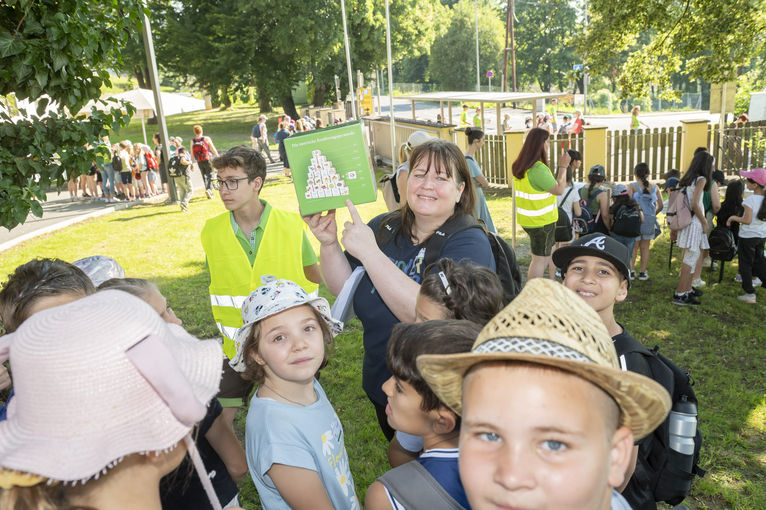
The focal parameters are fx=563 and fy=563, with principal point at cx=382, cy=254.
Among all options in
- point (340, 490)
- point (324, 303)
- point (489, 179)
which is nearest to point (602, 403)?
point (340, 490)

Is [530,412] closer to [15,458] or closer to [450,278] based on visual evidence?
[15,458]

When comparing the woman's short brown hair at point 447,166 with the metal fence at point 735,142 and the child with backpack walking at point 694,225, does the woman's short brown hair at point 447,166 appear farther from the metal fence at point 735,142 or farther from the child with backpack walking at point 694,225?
the metal fence at point 735,142

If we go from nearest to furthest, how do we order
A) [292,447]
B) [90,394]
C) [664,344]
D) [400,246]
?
[90,394], [292,447], [400,246], [664,344]

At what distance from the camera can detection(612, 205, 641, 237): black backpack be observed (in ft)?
23.1

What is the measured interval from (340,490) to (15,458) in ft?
4.71

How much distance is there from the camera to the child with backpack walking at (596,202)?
729 cm

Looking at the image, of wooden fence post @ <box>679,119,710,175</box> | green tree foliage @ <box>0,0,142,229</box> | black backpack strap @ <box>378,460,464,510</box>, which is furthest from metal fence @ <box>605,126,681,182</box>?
black backpack strap @ <box>378,460,464,510</box>

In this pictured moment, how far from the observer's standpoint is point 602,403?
3.96ft

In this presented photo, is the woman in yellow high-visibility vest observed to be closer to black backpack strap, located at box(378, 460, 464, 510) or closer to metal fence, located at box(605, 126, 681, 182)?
black backpack strap, located at box(378, 460, 464, 510)

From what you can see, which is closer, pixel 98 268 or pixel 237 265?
pixel 98 268

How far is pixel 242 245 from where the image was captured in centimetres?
382

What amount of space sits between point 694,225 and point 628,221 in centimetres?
74

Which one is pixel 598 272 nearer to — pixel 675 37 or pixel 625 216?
pixel 625 216

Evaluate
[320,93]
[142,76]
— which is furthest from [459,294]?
[142,76]
